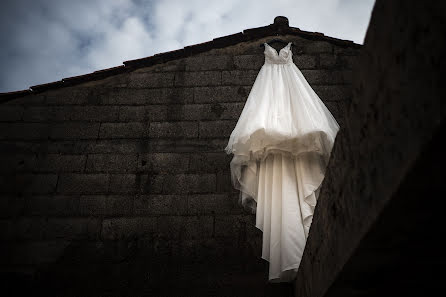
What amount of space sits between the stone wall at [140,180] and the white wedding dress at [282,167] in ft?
2.26

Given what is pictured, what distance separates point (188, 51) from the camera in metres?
3.20

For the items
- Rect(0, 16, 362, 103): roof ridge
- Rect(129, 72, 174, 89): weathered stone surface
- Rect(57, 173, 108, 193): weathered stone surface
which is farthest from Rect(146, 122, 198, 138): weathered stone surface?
Rect(0, 16, 362, 103): roof ridge

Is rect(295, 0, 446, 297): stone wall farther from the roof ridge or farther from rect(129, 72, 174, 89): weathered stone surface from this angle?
the roof ridge

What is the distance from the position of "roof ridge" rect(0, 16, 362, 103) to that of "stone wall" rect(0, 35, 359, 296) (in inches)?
2.1

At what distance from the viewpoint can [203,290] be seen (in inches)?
88.8

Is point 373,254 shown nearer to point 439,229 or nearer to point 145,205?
point 439,229

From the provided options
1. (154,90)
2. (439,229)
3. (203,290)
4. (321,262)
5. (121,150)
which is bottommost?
(203,290)

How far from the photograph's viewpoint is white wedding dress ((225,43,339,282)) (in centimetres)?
163

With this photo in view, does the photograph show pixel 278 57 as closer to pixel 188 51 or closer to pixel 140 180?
pixel 188 51

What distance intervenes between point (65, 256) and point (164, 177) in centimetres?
91

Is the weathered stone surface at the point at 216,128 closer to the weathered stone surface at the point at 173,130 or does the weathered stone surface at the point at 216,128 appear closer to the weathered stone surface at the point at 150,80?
the weathered stone surface at the point at 173,130

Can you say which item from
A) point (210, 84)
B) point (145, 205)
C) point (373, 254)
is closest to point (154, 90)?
point (210, 84)

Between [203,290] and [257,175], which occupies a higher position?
[257,175]

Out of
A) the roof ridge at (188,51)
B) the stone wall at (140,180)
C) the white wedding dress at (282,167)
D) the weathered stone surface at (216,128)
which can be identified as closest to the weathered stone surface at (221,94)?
the stone wall at (140,180)
